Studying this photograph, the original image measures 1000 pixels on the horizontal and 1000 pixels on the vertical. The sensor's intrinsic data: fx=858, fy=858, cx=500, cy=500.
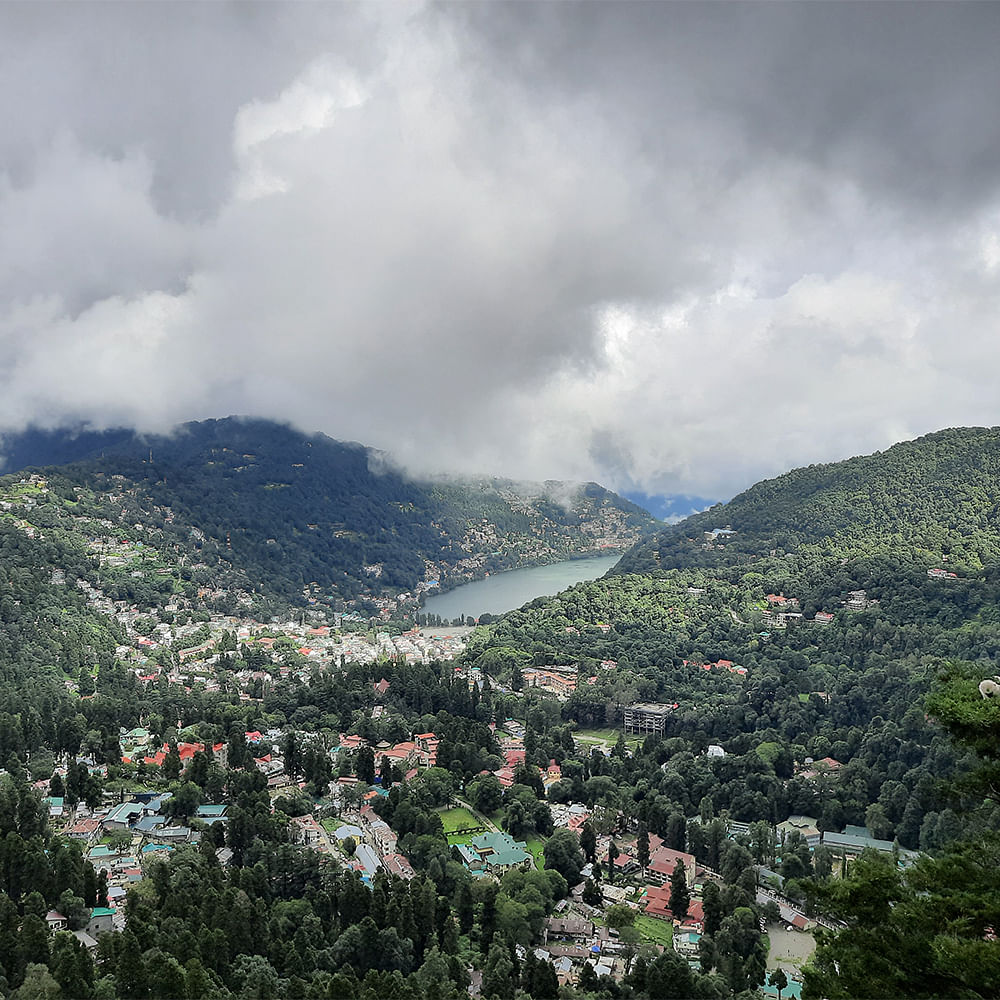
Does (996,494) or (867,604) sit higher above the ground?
(996,494)

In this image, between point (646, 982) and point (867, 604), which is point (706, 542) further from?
point (646, 982)

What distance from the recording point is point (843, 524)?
44.4m

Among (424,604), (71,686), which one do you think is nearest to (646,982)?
(71,686)

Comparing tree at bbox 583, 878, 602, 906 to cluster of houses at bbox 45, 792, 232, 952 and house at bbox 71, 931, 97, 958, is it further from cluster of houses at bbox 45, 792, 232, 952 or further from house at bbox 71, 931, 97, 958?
house at bbox 71, 931, 97, 958

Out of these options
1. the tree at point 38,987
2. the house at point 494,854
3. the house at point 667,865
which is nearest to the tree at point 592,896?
the house at point 494,854

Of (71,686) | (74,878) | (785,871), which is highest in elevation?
(71,686)

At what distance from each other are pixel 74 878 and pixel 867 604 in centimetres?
2989

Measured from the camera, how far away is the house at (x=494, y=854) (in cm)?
1847

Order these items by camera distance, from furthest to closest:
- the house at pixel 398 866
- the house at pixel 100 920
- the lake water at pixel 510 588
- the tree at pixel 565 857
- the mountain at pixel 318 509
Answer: the mountain at pixel 318 509 < the lake water at pixel 510 588 < the tree at pixel 565 857 < the house at pixel 398 866 < the house at pixel 100 920

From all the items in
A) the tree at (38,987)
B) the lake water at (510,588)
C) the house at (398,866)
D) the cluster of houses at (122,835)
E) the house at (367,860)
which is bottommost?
the house at (398,866)

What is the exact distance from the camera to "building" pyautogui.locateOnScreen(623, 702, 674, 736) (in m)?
29.1

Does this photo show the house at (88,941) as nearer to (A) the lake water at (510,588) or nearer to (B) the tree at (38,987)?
(B) the tree at (38,987)

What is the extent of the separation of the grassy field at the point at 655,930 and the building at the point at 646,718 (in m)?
12.0

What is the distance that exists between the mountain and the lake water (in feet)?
6.98
